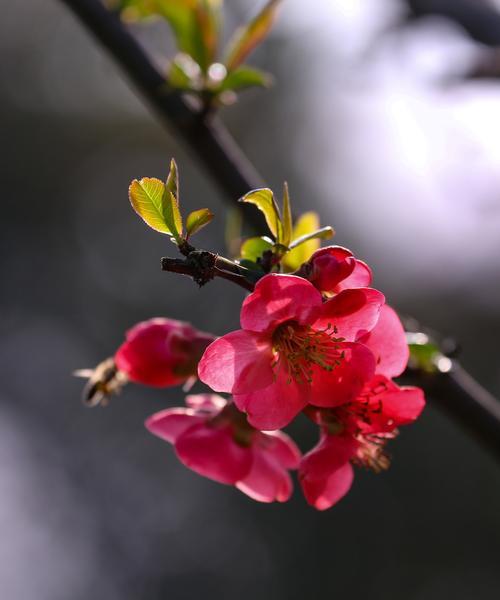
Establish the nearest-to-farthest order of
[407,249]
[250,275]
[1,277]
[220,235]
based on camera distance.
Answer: [250,275] → [407,249] → [220,235] → [1,277]

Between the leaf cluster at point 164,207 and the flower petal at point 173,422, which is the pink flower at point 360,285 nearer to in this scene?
the leaf cluster at point 164,207

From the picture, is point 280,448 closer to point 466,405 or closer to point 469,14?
point 466,405

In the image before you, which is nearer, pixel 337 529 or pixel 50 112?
pixel 337 529

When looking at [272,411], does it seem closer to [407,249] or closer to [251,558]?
[407,249]

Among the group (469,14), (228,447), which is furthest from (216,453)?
(469,14)

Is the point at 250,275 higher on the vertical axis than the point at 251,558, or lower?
higher

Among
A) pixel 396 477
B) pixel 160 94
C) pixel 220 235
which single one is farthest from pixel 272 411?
pixel 220 235
